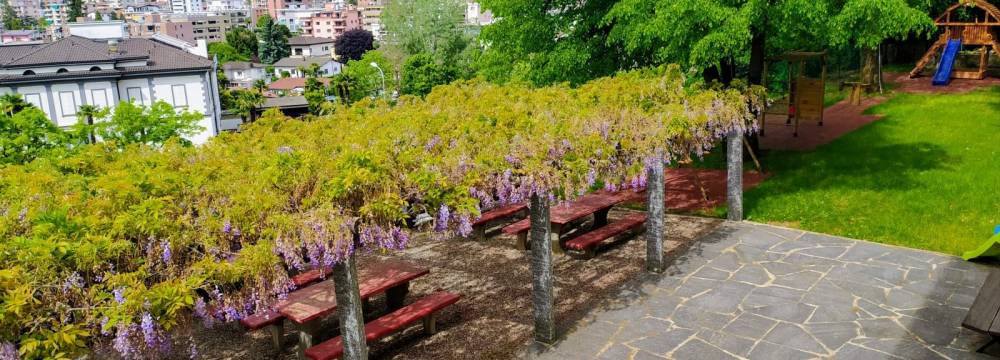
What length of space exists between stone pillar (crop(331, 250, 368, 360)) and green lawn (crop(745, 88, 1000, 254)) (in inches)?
376

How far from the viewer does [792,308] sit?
9469 millimetres

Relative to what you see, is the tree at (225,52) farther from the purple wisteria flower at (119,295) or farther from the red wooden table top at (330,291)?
the purple wisteria flower at (119,295)

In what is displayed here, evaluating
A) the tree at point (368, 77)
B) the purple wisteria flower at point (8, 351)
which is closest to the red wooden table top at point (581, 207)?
the purple wisteria flower at point (8, 351)

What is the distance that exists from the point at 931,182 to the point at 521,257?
380 inches

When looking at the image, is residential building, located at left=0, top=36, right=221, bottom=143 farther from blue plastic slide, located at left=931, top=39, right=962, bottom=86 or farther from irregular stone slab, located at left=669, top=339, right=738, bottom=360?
blue plastic slide, located at left=931, top=39, right=962, bottom=86

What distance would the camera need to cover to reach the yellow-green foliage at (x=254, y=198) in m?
4.84

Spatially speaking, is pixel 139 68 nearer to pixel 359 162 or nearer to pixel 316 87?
pixel 316 87

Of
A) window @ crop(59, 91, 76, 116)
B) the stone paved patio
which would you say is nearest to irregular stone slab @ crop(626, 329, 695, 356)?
the stone paved patio

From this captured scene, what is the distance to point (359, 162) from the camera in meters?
6.36

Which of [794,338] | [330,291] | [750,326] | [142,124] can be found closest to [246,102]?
[142,124]

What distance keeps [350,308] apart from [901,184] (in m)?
13.4

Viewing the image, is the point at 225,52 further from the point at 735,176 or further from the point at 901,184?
the point at 901,184

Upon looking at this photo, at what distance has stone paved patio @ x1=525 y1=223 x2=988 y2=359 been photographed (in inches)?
329

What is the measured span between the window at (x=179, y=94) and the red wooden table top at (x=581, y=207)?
119 ft
